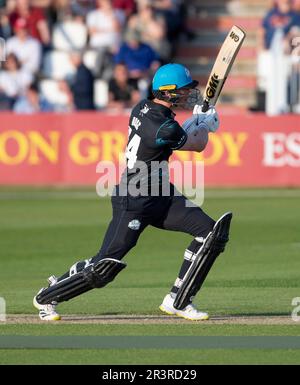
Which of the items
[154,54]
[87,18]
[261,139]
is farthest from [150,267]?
[87,18]

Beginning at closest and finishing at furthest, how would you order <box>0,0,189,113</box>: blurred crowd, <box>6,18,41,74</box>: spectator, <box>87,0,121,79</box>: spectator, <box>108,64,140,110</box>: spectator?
<box>108,64,140,110</box>: spectator < <box>0,0,189,113</box>: blurred crowd < <box>6,18,41,74</box>: spectator < <box>87,0,121,79</box>: spectator

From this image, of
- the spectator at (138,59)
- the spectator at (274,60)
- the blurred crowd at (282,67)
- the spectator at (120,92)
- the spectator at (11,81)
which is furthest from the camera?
the spectator at (138,59)

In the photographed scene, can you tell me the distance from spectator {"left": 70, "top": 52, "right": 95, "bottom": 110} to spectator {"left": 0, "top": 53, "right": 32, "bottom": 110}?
1274mm

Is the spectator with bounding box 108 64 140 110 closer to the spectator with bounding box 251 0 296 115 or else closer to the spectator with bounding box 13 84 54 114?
the spectator with bounding box 13 84 54 114

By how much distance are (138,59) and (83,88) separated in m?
1.50

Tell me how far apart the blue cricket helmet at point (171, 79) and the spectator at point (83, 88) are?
13437 mm

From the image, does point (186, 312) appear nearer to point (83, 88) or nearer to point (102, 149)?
point (102, 149)

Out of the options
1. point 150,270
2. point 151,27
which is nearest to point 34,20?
point 151,27

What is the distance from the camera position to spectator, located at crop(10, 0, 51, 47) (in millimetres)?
24297

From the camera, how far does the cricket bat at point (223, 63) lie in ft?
31.2

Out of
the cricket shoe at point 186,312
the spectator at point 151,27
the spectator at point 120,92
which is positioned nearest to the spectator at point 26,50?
the spectator at point 120,92

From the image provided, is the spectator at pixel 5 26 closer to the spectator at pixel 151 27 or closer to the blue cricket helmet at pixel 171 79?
the spectator at pixel 151 27

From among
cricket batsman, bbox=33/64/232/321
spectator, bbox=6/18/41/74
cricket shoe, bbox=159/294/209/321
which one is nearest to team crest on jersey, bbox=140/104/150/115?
cricket batsman, bbox=33/64/232/321

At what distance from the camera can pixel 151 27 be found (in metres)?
24.7
